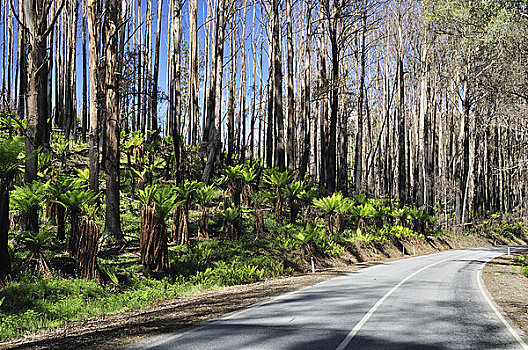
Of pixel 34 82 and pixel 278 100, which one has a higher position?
pixel 278 100

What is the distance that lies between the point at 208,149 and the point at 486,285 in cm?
1354

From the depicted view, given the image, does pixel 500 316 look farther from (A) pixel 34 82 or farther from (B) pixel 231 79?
(B) pixel 231 79

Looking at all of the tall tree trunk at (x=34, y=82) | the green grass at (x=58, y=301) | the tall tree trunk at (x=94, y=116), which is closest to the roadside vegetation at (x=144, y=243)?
the green grass at (x=58, y=301)

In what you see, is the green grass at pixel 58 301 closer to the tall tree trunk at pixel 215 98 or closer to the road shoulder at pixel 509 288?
the road shoulder at pixel 509 288

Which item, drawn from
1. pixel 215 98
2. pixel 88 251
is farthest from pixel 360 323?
pixel 215 98

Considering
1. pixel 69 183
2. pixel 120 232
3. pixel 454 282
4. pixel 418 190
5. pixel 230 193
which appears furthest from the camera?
pixel 418 190

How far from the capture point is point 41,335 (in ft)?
23.3

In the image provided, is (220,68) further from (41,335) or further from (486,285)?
(41,335)

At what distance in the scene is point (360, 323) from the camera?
302 inches

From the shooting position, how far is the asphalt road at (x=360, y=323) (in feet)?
20.8

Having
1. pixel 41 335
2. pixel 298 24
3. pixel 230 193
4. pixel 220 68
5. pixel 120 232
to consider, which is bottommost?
pixel 41 335

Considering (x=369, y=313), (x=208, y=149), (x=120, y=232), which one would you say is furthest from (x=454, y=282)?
(x=208, y=149)

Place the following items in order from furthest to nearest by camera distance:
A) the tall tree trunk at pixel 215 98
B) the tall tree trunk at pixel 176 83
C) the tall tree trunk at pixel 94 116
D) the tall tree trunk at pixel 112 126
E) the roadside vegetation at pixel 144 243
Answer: the tall tree trunk at pixel 215 98 < the tall tree trunk at pixel 176 83 < the tall tree trunk at pixel 94 116 < the tall tree trunk at pixel 112 126 < the roadside vegetation at pixel 144 243

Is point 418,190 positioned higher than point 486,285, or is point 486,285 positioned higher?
point 418,190
